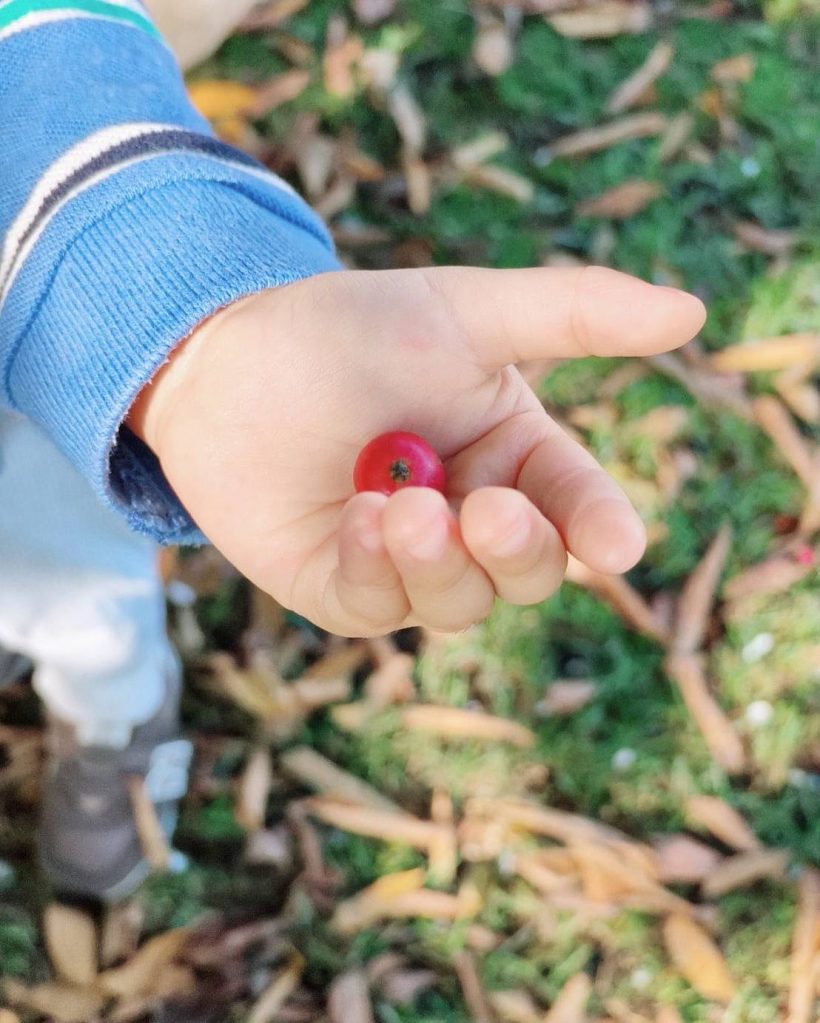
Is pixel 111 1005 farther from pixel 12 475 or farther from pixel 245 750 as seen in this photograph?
pixel 12 475

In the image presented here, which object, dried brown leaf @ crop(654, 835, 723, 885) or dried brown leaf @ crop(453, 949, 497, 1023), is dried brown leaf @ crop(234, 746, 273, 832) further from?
dried brown leaf @ crop(654, 835, 723, 885)

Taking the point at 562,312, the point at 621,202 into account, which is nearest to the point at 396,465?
the point at 562,312

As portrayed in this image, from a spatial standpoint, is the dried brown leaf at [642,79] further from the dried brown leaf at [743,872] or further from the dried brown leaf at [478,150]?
the dried brown leaf at [743,872]

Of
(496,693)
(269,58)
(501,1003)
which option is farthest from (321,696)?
(269,58)

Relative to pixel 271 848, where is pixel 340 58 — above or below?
above

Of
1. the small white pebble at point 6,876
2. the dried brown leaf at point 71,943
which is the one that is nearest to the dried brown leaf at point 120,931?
the dried brown leaf at point 71,943

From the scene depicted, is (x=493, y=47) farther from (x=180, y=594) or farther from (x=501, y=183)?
(x=180, y=594)

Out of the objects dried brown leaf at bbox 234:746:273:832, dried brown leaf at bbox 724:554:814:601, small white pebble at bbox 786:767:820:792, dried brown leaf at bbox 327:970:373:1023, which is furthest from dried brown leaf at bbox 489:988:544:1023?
dried brown leaf at bbox 724:554:814:601
